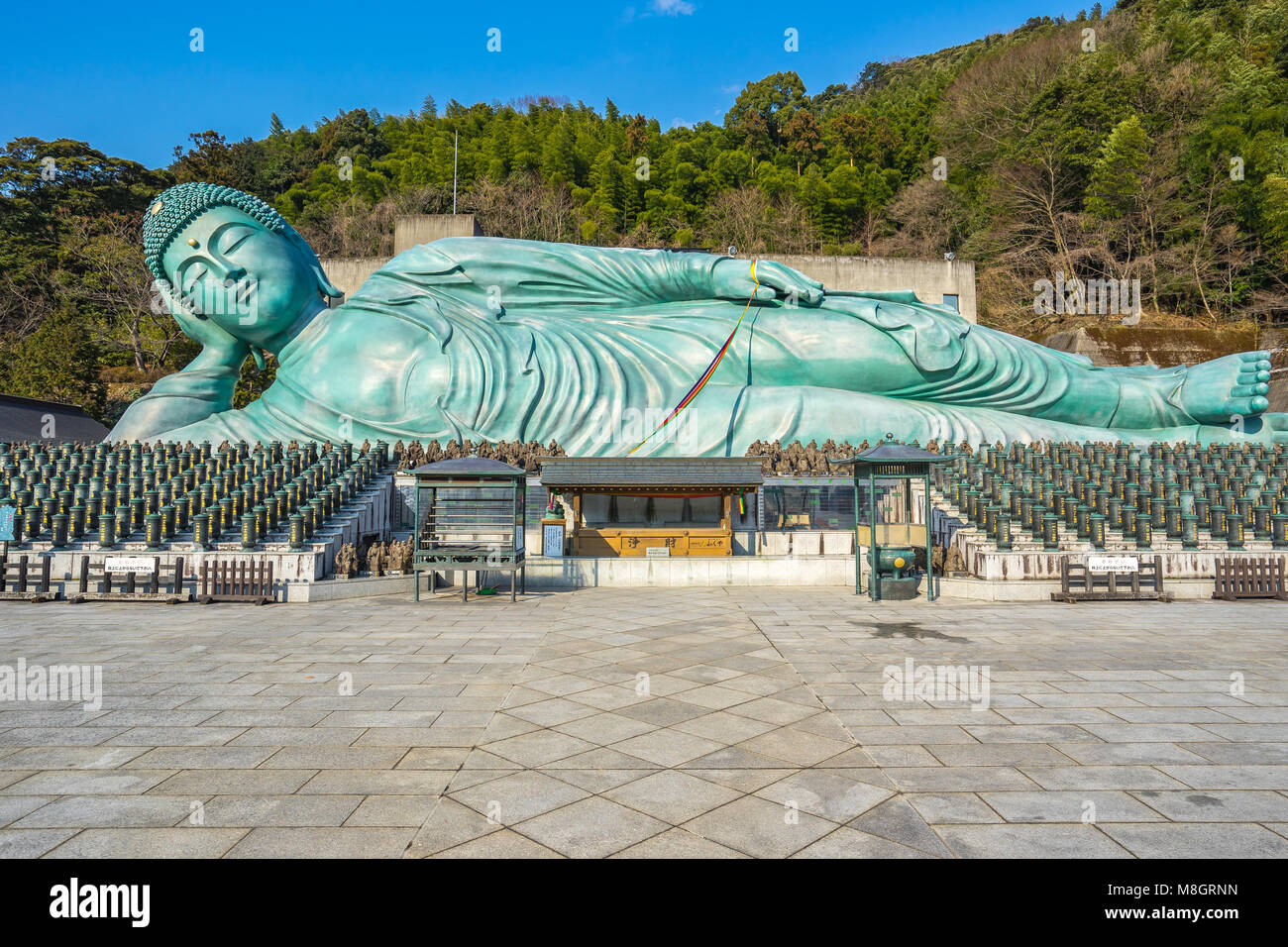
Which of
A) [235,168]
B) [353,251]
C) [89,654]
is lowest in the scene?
[89,654]

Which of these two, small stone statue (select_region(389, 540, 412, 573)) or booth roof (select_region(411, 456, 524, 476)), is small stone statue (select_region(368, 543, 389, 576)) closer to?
small stone statue (select_region(389, 540, 412, 573))

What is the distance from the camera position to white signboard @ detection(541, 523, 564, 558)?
10.3 meters

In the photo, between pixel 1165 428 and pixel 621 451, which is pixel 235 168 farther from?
pixel 1165 428

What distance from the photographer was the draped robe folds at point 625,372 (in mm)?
13125

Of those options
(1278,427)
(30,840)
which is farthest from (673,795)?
(1278,427)

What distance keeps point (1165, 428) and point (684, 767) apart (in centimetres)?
1426

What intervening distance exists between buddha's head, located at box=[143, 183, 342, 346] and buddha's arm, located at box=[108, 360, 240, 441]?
94 cm

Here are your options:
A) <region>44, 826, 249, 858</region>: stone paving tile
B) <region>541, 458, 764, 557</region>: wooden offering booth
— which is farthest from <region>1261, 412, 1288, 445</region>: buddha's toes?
<region>44, 826, 249, 858</region>: stone paving tile

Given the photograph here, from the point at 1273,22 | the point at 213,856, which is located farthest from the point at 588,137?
the point at 213,856

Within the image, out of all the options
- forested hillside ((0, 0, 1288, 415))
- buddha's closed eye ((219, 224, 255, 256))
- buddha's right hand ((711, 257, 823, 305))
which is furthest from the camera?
forested hillside ((0, 0, 1288, 415))

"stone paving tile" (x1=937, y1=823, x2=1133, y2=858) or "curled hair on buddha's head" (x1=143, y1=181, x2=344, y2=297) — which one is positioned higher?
"curled hair on buddha's head" (x1=143, y1=181, x2=344, y2=297)

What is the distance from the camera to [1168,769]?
11.2 feet

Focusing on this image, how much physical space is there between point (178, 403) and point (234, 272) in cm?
251

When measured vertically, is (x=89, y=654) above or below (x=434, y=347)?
below
